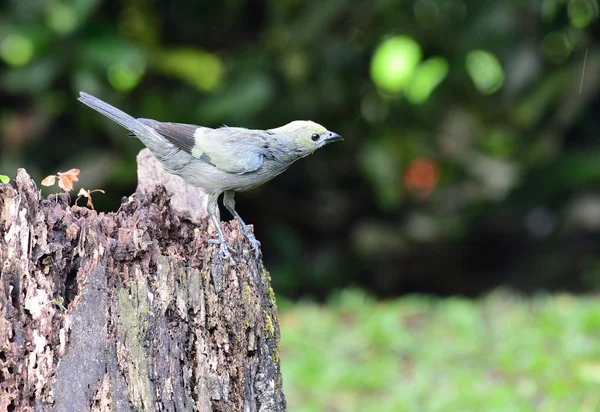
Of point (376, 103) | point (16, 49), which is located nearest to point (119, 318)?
point (16, 49)

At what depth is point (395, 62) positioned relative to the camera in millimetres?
9109

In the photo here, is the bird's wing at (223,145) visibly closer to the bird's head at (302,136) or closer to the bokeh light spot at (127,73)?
the bird's head at (302,136)

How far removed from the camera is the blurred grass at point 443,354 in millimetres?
6043

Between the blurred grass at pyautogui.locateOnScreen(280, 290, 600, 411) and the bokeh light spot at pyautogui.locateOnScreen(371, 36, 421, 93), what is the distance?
240cm

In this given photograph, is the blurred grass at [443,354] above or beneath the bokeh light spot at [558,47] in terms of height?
beneath

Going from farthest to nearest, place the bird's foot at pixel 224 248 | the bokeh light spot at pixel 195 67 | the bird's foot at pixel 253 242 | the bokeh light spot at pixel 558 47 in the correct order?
the bokeh light spot at pixel 558 47
the bokeh light spot at pixel 195 67
the bird's foot at pixel 253 242
the bird's foot at pixel 224 248

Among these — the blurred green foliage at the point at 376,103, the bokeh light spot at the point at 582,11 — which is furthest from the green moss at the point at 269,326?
the bokeh light spot at the point at 582,11

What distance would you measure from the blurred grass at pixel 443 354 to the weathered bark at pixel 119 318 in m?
2.67

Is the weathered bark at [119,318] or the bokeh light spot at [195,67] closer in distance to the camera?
the weathered bark at [119,318]

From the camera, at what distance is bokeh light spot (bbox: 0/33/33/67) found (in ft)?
24.5

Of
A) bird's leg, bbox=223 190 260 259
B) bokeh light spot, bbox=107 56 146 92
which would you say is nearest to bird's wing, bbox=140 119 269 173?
bird's leg, bbox=223 190 260 259

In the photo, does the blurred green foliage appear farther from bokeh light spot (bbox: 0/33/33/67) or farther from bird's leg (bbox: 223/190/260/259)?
bird's leg (bbox: 223/190/260/259)

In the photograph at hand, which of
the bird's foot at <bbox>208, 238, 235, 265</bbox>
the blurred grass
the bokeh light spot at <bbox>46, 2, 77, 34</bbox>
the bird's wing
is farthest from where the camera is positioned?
the bokeh light spot at <bbox>46, 2, 77, 34</bbox>

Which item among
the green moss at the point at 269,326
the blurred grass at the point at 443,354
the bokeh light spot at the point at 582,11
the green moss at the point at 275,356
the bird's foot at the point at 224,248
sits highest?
the bokeh light spot at the point at 582,11
